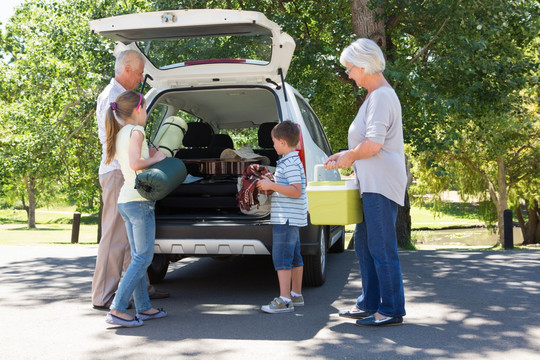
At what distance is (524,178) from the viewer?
2466cm

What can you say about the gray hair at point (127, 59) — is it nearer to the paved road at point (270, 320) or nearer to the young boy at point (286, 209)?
the young boy at point (286, 209)

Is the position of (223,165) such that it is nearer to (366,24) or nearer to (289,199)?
A: (289,199)

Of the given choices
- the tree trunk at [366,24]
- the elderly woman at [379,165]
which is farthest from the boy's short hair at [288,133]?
the tree trunk at [366,24]

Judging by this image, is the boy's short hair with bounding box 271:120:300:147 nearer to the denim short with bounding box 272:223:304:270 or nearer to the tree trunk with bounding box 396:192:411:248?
the denim short with bounding box 272:223:304:270

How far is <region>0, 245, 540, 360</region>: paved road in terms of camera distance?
388 centimetres

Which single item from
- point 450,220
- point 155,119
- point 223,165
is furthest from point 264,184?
point 450,220

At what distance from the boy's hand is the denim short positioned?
1.12 feet

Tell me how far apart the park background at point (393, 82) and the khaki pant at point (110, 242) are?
5.72 meters

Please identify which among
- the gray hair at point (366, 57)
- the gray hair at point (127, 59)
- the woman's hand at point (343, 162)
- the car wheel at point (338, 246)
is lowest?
the car wheel at point (338, 246)

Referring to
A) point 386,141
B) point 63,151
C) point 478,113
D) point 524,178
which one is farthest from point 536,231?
point 386,141

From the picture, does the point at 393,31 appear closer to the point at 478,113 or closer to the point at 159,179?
the point at 478,113

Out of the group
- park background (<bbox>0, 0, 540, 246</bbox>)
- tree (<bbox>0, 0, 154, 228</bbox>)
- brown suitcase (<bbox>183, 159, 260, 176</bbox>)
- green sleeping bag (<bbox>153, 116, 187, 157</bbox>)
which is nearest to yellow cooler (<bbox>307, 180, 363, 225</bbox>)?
brown suitcase (<bbox>183, 159, 260, 176</bbox>)

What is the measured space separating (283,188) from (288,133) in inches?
17.7

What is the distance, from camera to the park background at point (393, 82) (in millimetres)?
10297
